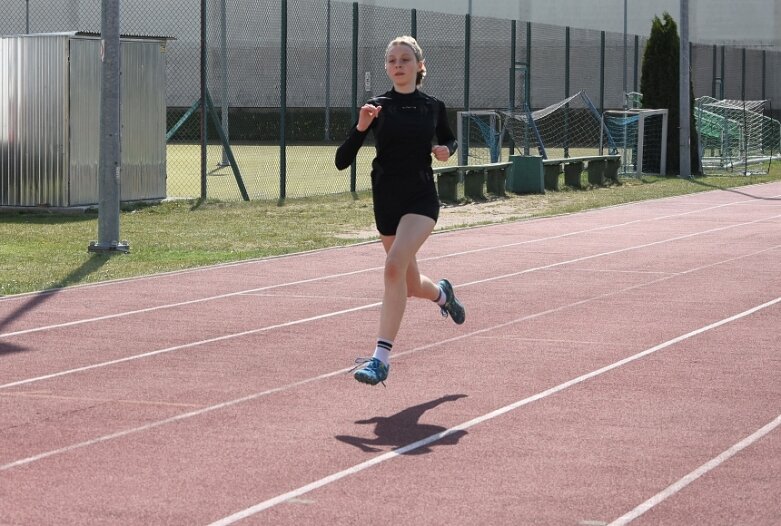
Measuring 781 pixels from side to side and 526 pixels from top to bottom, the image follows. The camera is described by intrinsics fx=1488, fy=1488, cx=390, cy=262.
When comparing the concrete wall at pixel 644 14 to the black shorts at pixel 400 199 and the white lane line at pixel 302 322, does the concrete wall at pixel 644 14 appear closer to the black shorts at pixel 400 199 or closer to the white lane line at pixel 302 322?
the white lane line at pixel 302 322

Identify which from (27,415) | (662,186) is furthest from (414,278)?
(662,186)

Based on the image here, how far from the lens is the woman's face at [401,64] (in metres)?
8.47

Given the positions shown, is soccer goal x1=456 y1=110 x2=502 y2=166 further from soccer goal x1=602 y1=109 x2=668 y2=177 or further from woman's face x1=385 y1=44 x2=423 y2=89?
woman's face x1=385 y1=44 x2=423 y2=89

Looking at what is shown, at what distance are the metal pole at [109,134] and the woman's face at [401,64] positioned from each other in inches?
301

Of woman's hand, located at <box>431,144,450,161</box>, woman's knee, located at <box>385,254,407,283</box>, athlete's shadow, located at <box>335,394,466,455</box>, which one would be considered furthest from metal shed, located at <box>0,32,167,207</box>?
athlete's shadow, located at <box>335,394,466,455</box>

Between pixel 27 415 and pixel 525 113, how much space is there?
23.8 m

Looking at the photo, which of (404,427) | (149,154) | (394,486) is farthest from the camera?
(149,154)

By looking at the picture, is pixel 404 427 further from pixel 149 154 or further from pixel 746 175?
pixel 746 175

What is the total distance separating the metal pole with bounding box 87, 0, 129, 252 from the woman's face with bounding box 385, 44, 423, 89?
→ 7.65 m

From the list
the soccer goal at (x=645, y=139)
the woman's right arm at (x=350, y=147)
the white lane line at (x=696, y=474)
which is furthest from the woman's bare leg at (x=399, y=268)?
the soccer goal at (x=645, y=139)

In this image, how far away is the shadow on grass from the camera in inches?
431

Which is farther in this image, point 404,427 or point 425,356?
point 425,356

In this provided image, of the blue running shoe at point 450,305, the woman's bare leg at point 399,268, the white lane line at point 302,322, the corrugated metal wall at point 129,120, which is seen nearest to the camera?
the woman's bare leg at point 399,268

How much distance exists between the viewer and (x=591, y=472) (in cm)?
636
